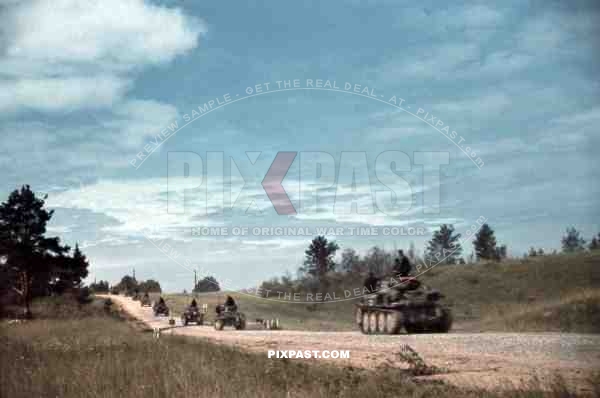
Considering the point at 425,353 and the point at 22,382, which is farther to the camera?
the point at 425,353

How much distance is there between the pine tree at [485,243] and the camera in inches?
2172

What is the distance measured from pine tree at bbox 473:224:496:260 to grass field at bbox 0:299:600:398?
145 feet

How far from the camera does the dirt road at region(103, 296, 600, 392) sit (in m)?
10.8

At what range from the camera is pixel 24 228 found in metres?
26.7

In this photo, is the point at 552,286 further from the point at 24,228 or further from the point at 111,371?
the point at 111,371

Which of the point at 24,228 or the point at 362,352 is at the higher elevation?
the point at 24,228

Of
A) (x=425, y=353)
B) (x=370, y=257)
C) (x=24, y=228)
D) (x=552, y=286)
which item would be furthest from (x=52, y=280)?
(x=552, y=286)

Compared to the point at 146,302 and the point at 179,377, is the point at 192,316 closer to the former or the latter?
the point at 146,302

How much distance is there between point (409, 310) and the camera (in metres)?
20.8

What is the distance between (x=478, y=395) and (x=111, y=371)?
5.78m

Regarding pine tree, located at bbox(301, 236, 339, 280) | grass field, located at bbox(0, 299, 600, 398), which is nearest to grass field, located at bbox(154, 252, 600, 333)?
pine tree, located at bbox(301, 236, 339, 280)

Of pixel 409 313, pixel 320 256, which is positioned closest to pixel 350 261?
pixel 320 256

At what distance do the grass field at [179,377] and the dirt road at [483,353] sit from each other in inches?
42.2

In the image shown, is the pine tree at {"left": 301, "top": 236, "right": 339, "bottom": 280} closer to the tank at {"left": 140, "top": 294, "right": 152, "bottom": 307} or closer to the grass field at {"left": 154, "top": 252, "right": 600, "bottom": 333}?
the grass field at {"left": 154, "top": 252, "right": 600, "bottom": 333}
